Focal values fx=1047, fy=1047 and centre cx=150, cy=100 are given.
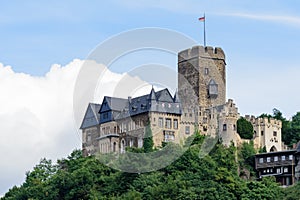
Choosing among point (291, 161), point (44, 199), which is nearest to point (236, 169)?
point (291, 161)

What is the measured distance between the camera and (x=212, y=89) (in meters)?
108

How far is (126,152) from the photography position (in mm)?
98375

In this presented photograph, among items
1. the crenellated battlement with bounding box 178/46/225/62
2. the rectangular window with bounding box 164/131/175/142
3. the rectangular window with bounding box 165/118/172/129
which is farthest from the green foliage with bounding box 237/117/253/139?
the crenellated battlement with bounding box 178/46/225/62

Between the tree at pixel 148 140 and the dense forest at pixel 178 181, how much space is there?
0.10m

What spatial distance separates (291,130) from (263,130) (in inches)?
270

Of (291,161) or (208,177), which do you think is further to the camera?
(291,161)

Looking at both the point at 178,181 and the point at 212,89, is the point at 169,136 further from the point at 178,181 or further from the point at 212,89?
the point at 178,181

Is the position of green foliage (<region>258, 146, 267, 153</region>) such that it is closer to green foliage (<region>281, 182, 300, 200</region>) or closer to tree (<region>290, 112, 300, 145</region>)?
tree (<region>290, 112, 300, 145</region>)

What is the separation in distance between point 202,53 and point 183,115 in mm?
8659

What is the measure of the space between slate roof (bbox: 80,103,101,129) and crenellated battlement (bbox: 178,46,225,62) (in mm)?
10354

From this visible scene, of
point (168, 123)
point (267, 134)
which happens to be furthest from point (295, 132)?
point (168, 123)

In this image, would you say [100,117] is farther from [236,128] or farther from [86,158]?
[236,128]

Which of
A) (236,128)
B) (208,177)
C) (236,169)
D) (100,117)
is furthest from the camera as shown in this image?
(100,117)

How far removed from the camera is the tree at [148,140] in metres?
100
